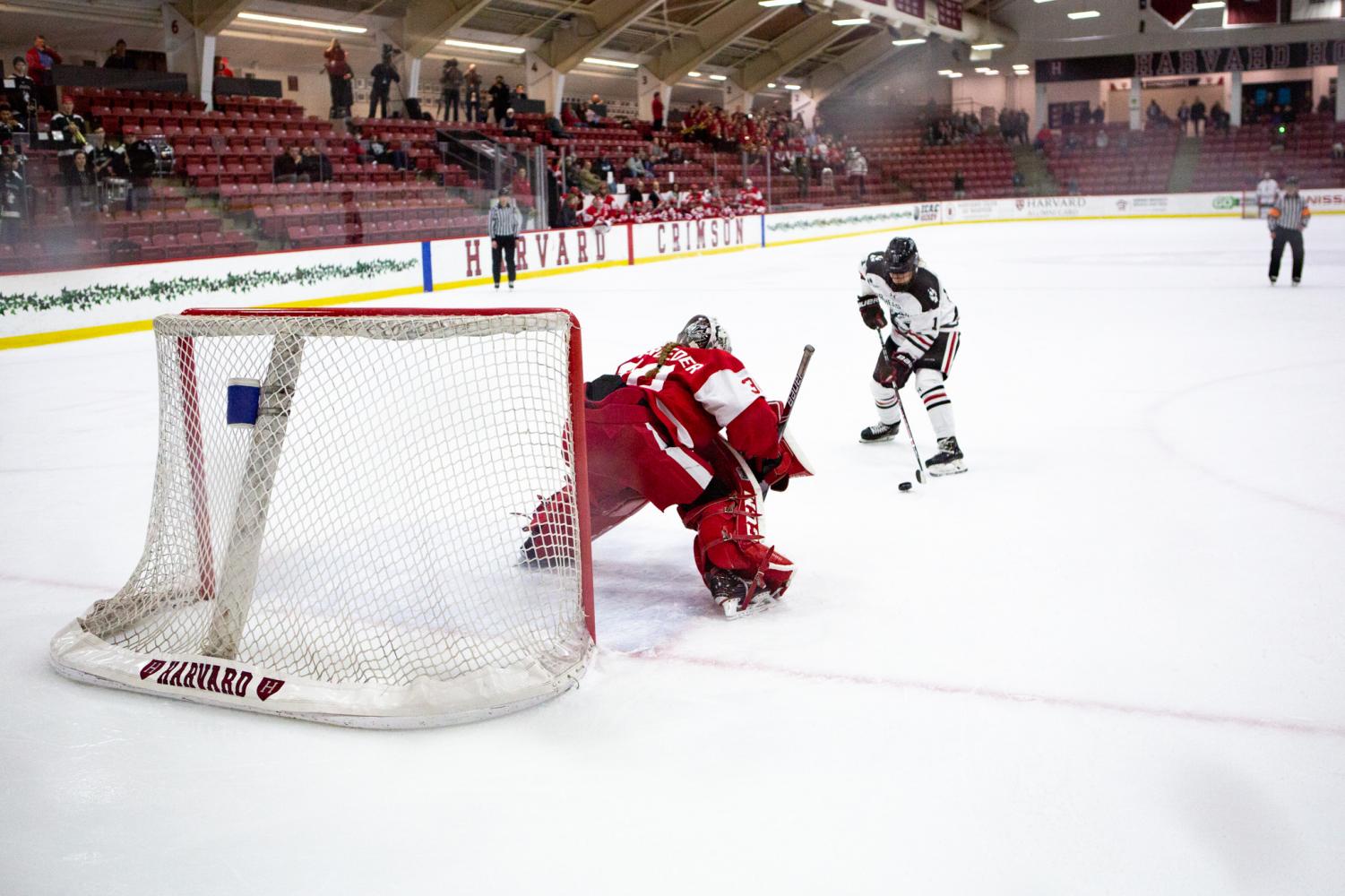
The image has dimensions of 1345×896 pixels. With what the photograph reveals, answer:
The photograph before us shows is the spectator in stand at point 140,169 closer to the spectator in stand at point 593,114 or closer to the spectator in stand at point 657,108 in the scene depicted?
the spectator in stand at point 593,114

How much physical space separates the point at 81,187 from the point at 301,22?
10571mm

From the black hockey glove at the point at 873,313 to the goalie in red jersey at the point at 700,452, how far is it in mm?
1818

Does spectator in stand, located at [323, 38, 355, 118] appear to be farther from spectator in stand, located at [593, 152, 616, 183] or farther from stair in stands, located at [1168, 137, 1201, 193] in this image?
stair in stands, located at [1168, 137, 1201, 193]

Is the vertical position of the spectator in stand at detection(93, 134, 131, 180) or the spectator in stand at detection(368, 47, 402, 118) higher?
the spectator in stand at detection(368, 47, 402, 118)

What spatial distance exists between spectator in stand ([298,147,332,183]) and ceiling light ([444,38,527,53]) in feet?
27.6

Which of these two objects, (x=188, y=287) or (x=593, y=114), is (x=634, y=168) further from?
(x=188, y=287)

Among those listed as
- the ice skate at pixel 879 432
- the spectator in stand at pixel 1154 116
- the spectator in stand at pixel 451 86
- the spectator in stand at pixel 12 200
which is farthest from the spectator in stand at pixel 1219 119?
the ice skate at pixel 879 432

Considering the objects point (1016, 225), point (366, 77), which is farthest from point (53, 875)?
point (1016, 225)

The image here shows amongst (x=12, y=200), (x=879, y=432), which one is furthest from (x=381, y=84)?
(x=879, y=432)

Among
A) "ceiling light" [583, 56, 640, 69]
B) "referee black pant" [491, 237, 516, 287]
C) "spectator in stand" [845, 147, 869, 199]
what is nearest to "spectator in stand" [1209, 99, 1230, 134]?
"spectator in stand" [845, 147, 869, 199]

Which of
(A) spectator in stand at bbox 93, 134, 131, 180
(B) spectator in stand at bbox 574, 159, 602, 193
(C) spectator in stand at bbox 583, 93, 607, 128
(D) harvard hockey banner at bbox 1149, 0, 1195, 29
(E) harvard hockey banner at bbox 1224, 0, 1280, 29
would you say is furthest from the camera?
(D) harvard hockey banner at bbox 1149, 0, 1195, 29

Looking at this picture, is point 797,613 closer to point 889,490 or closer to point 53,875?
point 889,490

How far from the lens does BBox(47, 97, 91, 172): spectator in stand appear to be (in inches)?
422

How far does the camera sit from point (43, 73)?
1396 centimetres
